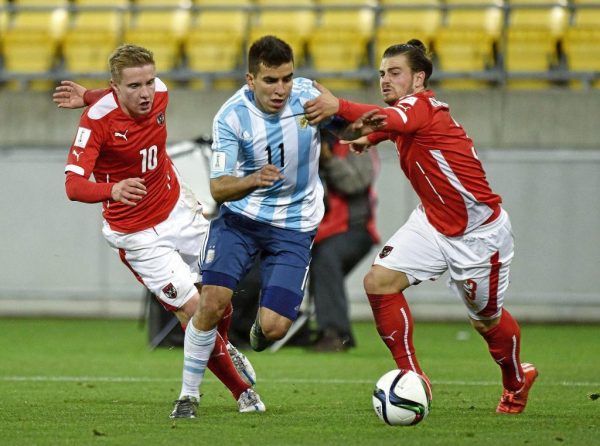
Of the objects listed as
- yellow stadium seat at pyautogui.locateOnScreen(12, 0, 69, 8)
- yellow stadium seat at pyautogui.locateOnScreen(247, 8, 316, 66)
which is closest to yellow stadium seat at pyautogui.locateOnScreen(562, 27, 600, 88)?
yellow stadium seat at pyautogui.locateOnScreen(247, 8, 316, 66)

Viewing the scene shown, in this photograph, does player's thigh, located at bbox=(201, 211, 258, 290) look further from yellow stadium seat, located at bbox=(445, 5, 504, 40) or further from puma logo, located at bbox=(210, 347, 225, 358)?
yellow stadium seat, located at bbox=(445, 5, 504, 40)

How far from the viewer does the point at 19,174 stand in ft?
50.0

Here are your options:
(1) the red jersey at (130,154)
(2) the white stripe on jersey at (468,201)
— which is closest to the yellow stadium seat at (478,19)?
(1) the red jersey at (130,154)

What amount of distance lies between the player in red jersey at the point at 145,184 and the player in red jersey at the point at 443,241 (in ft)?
3.24

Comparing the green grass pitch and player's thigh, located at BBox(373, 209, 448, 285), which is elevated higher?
player's thigh, located at BBox(373, 209, 448, 285)

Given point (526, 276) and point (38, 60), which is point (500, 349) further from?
point (38, 60)

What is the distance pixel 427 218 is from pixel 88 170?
1.98m

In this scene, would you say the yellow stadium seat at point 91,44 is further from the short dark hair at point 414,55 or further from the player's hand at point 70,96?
the short dark hair at point 414,55

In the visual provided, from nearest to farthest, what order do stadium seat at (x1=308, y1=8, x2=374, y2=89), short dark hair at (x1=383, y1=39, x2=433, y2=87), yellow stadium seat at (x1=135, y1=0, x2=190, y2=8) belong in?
short dark hair at (x1=383, y1=39, x2=433, y2=87) < stadium seat at (x1=308, y1=8, x2=374, y2=89) < yellow stadium seat at (x1=135, y1=0, x2=190, y2=8)

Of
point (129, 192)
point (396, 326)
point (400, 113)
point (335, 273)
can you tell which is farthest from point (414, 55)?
point (335, 273)

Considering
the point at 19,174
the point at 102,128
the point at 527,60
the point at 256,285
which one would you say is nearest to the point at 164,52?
the point at 19,174

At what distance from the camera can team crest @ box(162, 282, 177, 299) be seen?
7.60m

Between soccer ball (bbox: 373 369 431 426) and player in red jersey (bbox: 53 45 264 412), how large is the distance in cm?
99

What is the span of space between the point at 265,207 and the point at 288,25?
29.5 feet
